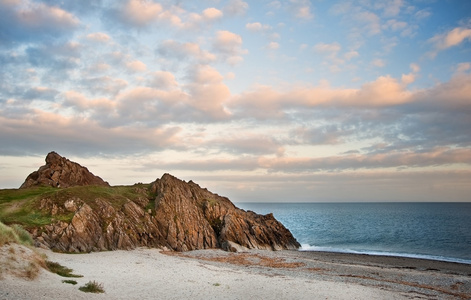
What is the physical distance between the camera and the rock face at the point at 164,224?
49.7 metres

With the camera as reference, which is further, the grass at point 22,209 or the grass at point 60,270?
the grass at point 22,209

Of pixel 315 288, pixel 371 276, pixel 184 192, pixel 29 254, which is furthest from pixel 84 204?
pixel 371 276

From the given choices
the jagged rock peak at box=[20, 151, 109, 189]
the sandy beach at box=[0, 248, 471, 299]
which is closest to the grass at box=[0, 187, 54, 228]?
the jagged rock peak at box=[20, 151, 109, 189]

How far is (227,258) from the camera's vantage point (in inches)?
2047

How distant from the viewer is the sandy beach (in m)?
24.0

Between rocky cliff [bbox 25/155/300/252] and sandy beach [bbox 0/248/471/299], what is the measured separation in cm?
484

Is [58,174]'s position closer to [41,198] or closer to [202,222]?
[41,198]

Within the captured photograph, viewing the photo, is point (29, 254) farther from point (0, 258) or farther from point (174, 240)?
point (174, 240)

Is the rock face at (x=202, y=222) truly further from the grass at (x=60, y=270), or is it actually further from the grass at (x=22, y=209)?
the grass at (x=60, y=270)

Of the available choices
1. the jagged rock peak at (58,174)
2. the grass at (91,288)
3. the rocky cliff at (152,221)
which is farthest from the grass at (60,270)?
the jagged rock peak at (58,174)

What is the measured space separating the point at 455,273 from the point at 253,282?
3560cm

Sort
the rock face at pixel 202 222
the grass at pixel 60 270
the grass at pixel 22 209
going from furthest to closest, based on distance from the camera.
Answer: the rock face at pixel 202 222 → the grass at pixel 22 209 → the grass at pixel 60 270

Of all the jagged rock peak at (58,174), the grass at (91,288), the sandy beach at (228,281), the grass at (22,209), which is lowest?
the sandy beach at (228,281)

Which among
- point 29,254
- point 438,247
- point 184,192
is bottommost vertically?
point 438,247
